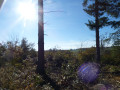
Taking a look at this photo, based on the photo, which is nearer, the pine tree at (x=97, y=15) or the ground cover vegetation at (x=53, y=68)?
the ground cover vegetation at (x=53, y=68)

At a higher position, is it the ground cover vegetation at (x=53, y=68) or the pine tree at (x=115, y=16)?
the pine tree at (x=115, y=16)

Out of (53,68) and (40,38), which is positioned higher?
(40,38)

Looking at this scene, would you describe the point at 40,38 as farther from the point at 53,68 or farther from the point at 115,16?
the point at 115,16

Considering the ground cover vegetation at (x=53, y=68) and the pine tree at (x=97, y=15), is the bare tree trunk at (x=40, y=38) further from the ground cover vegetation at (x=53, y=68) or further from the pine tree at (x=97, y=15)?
the pine tree at (x=97, y=15)

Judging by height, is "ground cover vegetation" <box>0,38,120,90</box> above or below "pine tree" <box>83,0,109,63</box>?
below

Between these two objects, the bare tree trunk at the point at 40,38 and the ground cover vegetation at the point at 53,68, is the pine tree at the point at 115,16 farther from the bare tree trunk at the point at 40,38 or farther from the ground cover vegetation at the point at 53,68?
the bare tree trunk at the point at 40,38

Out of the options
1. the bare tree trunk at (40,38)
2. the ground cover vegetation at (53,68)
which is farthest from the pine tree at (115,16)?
the bare tree trunk at (40,38)

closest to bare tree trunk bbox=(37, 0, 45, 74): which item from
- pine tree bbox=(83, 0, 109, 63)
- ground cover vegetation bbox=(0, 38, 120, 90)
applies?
ground cover vegetation bbox=(0, 38, 120, 90)

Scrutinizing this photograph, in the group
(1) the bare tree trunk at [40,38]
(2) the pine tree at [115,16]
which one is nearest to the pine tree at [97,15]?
(2) the pine tree at [115,16]

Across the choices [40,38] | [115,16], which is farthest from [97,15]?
[40,38]

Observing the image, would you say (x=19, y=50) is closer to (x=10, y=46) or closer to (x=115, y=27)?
(x=10, y=46)

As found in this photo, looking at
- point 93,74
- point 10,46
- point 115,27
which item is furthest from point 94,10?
point 10,46

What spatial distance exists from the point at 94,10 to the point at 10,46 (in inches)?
454

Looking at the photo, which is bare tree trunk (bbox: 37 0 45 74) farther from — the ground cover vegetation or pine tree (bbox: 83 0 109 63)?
pine tree (bbox: 83 0 109 63)
